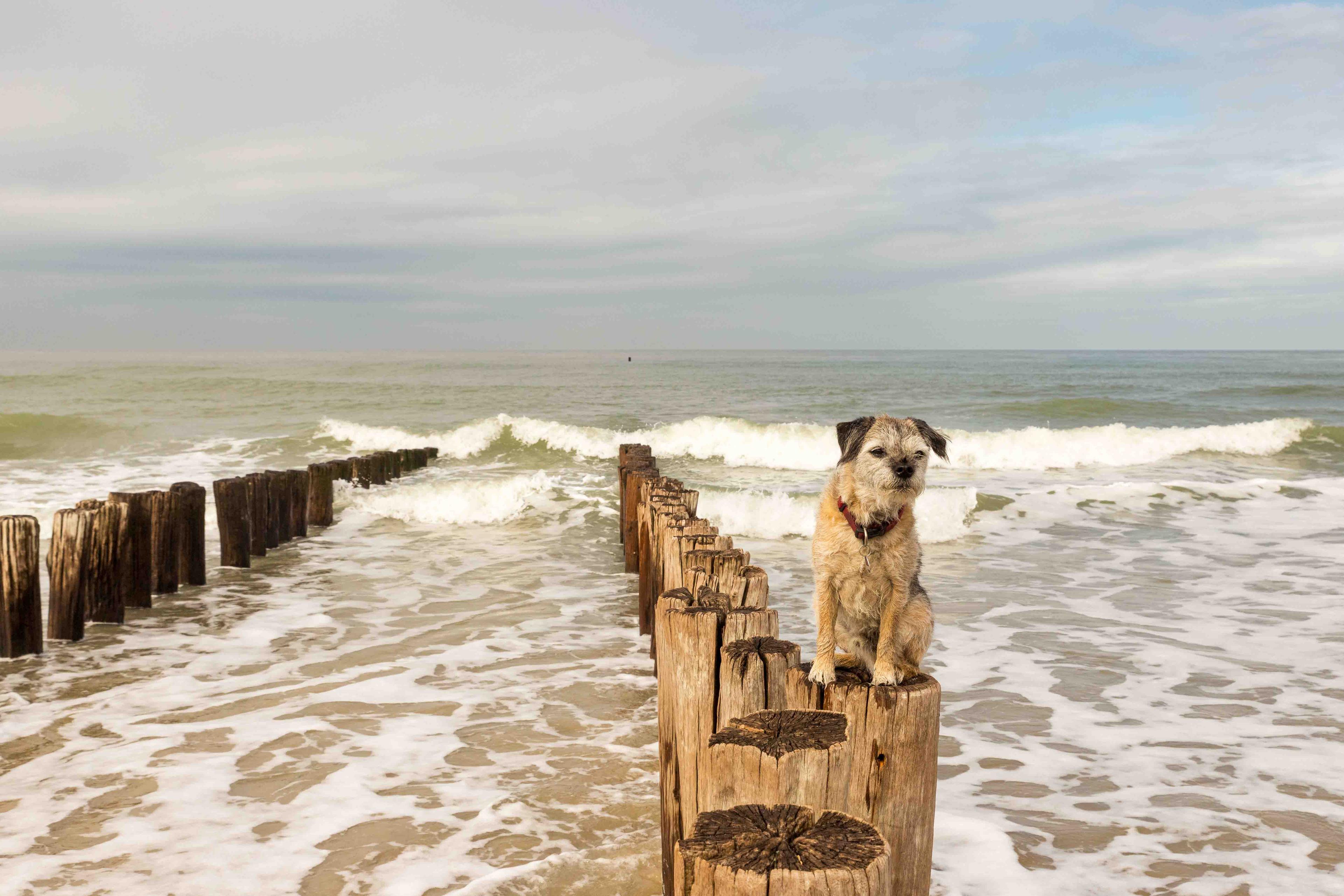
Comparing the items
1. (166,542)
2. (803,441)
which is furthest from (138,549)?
(803,441)

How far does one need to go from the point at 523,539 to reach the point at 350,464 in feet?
14.1

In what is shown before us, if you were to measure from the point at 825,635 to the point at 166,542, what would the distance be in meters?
7.74

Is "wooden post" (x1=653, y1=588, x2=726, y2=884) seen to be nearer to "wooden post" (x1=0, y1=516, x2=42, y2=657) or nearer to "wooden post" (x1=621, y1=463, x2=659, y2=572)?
"wooden post" (x1=0, y1=516, x2=42, y2=657)

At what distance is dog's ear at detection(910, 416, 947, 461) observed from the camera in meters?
3.62

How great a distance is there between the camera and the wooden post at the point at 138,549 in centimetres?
798

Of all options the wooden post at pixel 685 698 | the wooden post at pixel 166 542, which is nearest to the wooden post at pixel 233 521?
the wooden post at pixel 166 542

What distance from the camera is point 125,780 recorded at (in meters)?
4.97

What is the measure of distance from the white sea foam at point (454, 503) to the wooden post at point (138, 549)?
520 centimetres

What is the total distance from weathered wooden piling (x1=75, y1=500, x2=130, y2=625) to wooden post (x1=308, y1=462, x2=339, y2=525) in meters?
4.59

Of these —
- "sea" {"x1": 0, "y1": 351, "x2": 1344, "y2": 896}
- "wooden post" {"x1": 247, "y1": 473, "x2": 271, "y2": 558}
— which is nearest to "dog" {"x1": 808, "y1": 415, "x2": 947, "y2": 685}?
"sea" {"x1": 0, "y1": 351, "x2": 1344, "y2": 896}

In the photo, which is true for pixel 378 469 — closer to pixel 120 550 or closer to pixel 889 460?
pixel 120 550

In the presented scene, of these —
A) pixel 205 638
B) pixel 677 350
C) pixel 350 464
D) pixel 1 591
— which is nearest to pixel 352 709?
pixel 205 638

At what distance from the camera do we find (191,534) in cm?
908

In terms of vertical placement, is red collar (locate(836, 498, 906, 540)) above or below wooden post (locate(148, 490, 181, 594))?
above
